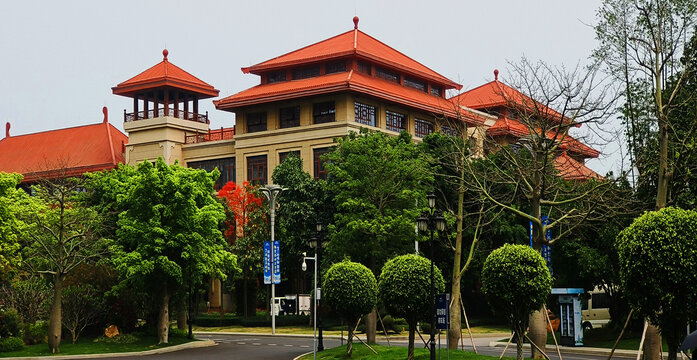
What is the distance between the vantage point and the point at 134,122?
7500 centimetres

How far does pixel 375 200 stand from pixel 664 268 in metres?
31.4

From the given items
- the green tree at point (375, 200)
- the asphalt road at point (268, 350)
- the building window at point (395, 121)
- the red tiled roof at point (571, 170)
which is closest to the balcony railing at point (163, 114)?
the building window at point (395, 121)

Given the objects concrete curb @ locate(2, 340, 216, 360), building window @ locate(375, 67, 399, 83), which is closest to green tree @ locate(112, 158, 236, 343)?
concrete curb @ locate(2, 340, 216, 360)

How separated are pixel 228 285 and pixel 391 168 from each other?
18.7 metres

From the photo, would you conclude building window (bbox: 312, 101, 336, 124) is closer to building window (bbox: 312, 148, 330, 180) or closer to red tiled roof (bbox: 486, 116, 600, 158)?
building window (bbox: 312, 148, 330, 180)

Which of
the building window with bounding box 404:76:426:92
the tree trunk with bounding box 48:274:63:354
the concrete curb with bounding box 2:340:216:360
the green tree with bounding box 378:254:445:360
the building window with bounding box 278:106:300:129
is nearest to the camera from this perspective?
the green tree with bounding box 378:254:445:360

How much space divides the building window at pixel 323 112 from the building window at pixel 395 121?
4.62 m

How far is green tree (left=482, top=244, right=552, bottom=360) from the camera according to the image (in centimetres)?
2359

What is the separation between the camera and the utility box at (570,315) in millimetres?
36906

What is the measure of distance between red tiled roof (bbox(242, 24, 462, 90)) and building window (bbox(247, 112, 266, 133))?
3.48 meters

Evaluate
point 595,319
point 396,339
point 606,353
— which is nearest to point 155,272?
point 396,339

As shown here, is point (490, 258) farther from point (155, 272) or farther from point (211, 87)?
point (211, 87)

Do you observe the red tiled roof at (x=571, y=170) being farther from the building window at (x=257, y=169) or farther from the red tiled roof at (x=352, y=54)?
the building window at (x=257, y=169)

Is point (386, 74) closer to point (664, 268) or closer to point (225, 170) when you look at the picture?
point (225, 170)
